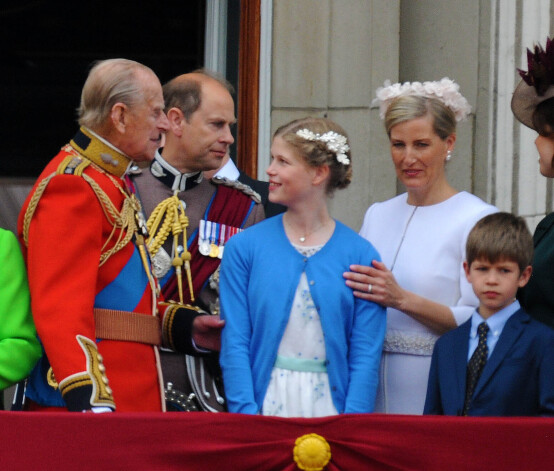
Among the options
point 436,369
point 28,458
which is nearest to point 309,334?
point 436,369

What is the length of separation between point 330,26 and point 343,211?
2.92ft

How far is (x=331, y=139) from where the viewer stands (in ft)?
12.2

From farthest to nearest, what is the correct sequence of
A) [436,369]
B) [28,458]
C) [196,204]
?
1. [196,204]
2. [436,369]
3. [28,458]

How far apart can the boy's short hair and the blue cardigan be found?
32 cm

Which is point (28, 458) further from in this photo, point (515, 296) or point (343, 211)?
point (343, 211)

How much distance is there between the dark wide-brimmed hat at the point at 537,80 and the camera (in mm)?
3609

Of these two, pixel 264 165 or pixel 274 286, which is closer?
pixel 274 286

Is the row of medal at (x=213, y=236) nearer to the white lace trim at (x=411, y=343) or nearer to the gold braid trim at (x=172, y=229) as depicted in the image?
the gold braid trim at (x=172, y=229)

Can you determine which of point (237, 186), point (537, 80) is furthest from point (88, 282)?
point (537, 80)

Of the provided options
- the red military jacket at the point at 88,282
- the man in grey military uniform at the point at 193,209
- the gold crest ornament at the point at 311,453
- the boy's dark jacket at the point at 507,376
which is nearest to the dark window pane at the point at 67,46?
the man in grey military uniform at the point at 193,209

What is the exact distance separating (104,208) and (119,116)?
0.28m

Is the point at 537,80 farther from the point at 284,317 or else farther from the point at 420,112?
the point at 284,317

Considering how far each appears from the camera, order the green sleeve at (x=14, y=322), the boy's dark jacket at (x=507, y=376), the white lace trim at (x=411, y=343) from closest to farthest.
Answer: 1. the green sleeve at (x=14, y=322)
2. the boy's dark jacket at (x=507, y=376)
3. the white lace trim at (x=411, y=343)

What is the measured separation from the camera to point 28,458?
2.97 meters
